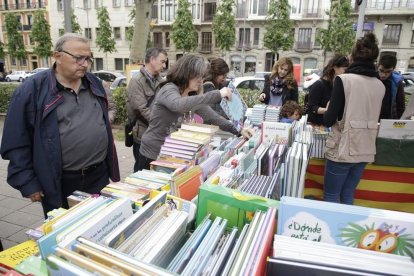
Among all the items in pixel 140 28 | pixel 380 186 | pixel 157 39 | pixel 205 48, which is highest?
pixel 157 39

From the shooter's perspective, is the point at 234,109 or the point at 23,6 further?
the point at 23,6

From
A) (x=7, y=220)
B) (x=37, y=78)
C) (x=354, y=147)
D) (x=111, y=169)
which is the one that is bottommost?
(x=7, y=220)

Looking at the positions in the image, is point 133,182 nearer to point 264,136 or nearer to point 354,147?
point 264,136

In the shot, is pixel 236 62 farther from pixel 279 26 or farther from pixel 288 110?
pixel 288 110

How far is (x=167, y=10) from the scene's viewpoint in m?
32.8

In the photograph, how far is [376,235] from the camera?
1012 mm

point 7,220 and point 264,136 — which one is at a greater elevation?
point 264,136

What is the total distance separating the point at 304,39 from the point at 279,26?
4.78 metres

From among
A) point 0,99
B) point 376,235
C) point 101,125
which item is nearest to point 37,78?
point 101,125

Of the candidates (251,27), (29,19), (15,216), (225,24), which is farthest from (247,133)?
(29,19)

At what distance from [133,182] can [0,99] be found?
961 cm

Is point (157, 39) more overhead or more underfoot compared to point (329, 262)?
more overhead

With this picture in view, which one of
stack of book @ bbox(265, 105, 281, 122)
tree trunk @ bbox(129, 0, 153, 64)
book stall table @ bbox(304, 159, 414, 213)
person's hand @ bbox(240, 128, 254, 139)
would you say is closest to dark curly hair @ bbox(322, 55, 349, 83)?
stack of book @ bbox(265, 105, 281, 122)

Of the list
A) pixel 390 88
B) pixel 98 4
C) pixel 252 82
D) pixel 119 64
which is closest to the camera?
pixel 390 88
